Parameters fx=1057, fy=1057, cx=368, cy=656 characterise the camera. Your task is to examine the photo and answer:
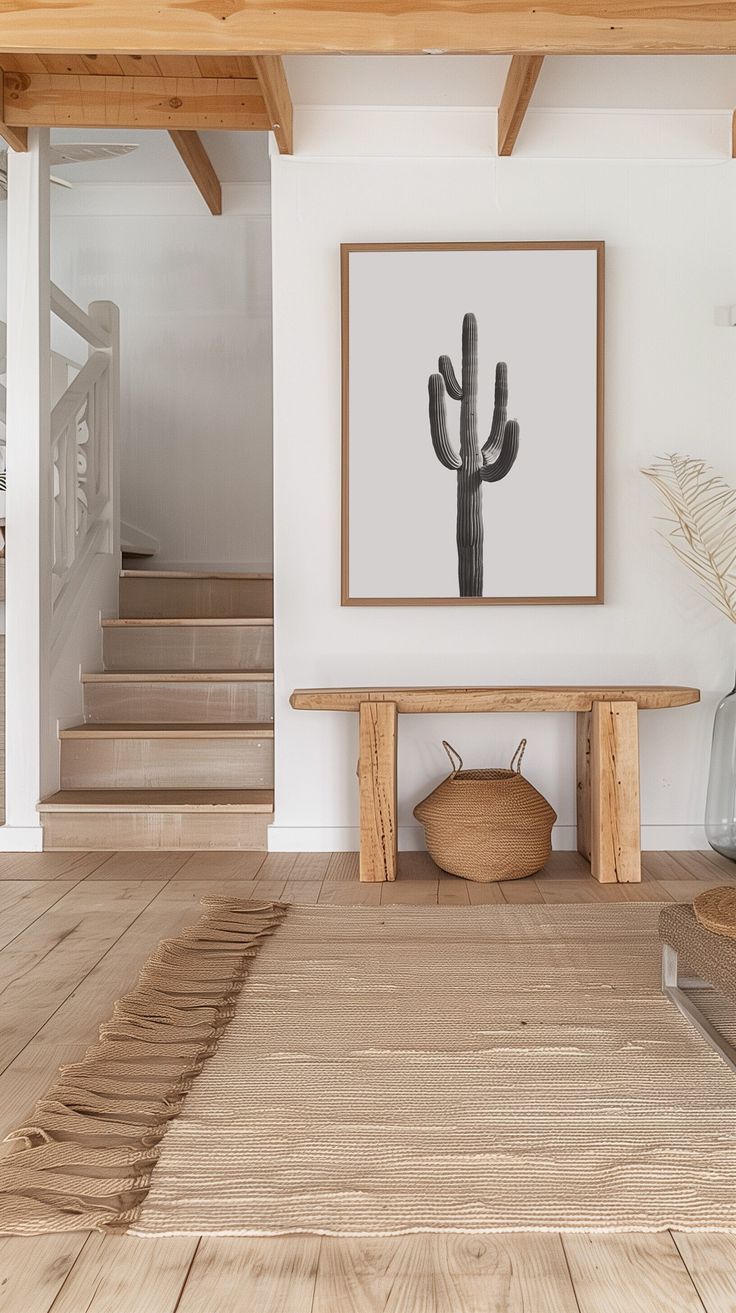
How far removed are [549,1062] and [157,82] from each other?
3557 mm

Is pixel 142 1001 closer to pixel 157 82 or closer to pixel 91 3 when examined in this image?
pixel 91 3

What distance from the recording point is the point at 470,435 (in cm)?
374

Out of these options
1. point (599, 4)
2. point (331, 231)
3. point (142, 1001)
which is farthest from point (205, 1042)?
point (331, 231)

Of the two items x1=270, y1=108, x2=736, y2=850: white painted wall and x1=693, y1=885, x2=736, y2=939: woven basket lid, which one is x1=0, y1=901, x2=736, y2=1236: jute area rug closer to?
x1=693, y1=885, x2=736, y2=939: woven basket lid

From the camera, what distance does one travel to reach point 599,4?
105 inches

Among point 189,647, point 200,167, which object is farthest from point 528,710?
point 200,167

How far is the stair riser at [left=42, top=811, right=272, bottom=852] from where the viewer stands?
12.3 feet

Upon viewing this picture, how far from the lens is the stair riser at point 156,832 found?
376 centimetres

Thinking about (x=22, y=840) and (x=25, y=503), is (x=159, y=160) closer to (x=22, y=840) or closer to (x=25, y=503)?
(x=25, y=503)

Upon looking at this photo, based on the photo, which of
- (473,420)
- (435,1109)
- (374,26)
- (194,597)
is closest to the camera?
(435,1109)

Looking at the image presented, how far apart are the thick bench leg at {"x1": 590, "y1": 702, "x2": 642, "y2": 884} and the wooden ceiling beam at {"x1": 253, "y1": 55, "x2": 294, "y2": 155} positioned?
2.20m

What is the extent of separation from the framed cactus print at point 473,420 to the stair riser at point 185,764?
0.79m

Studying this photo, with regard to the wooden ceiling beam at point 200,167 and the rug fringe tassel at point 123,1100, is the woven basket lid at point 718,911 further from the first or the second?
the wooden ceiling beam at point 200,167

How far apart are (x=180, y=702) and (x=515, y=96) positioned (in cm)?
248
